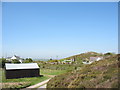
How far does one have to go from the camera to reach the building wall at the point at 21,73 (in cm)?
805

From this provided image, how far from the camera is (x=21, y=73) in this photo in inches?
326

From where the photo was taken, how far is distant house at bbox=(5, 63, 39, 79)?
805 centimetres

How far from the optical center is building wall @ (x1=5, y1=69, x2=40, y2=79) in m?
8.05

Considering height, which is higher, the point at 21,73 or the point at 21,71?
the point at 21,71

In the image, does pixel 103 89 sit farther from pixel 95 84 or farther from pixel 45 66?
pixel 45 66

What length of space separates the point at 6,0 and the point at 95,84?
102 inches

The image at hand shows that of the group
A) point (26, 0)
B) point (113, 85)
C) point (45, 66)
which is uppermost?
point (26, 0)

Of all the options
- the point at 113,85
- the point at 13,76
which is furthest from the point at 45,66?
the point at 113,85

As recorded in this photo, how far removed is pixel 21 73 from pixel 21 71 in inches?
4.4

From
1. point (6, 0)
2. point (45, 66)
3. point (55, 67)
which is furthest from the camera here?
point (45, 66)

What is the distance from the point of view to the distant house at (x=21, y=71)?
8.05 m

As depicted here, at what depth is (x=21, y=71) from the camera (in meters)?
8.29

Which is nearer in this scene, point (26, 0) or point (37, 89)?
point (26, 0)

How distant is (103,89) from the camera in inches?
106
